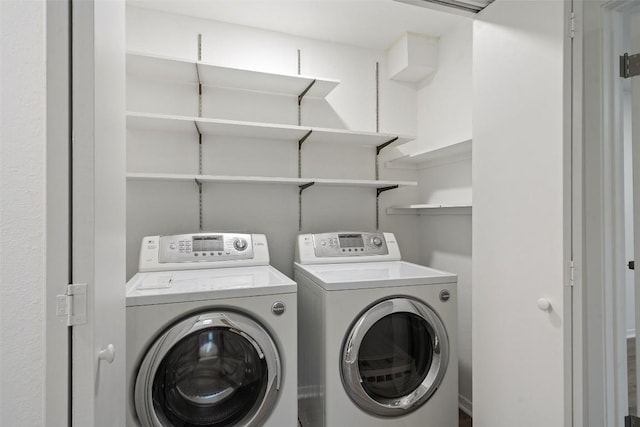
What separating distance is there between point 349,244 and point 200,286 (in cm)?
106

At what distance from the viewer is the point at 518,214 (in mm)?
1188

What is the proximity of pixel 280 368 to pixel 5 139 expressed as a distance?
47.8 inches

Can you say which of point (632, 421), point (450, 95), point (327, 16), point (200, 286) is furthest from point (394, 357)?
point (327, 16)

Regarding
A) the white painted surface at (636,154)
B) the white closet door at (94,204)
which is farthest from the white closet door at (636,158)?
the white closet door at (94,204)

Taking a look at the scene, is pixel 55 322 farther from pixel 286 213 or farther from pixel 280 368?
pixel 286 213

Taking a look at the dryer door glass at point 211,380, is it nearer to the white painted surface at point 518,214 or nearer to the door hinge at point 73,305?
the door hinge at point 73,305

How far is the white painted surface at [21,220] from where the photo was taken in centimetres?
72

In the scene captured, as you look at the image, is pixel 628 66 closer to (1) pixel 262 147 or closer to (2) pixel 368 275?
(2) pixel 368 275

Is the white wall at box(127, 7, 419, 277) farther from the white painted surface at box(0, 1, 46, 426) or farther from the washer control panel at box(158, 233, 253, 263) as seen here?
the white painted surface at box(0, 1, 46, 426)

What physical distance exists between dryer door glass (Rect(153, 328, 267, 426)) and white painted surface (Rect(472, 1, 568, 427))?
0.99m

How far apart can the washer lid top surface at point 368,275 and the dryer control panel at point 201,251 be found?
304mm

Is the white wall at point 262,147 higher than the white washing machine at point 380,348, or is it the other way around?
the white wall at point 262,147

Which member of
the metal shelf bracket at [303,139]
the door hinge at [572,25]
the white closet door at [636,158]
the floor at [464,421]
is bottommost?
the floor at [464,421]

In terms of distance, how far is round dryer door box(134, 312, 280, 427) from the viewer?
1.29m
